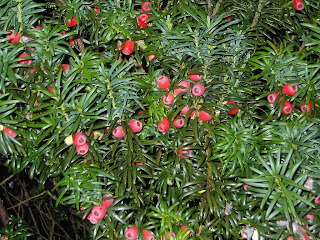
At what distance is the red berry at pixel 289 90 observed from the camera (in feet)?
3.65

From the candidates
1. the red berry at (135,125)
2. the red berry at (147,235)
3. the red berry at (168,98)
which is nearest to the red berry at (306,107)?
the red berry at (168,98)

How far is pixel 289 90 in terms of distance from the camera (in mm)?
1110

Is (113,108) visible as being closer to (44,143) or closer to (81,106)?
(81,106)

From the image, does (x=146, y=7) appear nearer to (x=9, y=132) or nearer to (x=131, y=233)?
(x=9, y=132)

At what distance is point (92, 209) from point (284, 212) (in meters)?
0.61

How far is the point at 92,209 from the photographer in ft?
3.51

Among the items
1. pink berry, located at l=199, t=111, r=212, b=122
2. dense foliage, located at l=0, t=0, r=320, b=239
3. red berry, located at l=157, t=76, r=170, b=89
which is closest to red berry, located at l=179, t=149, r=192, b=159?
dense foliage, located at l=0, t=0, r=320, b=239

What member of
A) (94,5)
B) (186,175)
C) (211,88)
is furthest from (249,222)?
(94,5)

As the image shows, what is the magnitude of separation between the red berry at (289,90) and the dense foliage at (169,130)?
2 centimetres

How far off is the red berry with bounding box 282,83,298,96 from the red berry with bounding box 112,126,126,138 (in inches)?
22.7

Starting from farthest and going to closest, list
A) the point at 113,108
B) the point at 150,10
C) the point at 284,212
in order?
the point at 150,10 → the point at 113,108 → the point at 284,212

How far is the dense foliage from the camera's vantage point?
1038 millimetres

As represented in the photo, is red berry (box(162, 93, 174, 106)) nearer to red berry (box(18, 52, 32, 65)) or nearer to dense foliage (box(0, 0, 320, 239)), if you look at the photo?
dense foliage (box(0, 0, 320, 239))

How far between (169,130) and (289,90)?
1.43ft
